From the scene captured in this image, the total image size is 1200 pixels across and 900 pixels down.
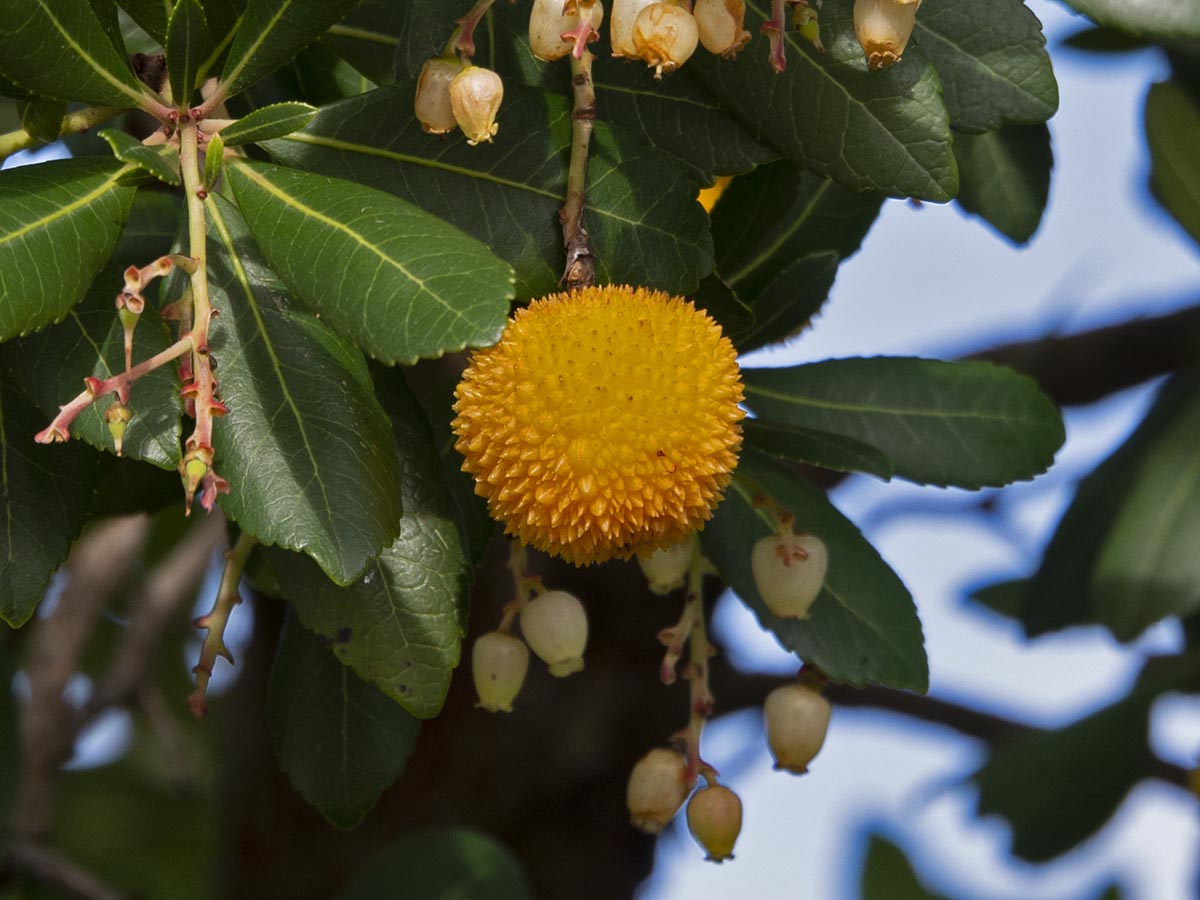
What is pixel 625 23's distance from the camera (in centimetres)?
75

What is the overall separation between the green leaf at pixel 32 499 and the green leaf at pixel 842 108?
0.45 meters

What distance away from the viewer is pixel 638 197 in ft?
Answer: 2.62

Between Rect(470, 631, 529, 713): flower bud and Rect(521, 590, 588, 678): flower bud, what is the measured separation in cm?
3

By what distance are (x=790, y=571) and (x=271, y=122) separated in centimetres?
44

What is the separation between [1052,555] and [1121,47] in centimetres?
66

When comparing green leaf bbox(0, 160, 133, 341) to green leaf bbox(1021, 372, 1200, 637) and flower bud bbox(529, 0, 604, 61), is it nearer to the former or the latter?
flower bud bbox(529, 0, 604, 61)

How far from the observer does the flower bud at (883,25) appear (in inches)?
29.2

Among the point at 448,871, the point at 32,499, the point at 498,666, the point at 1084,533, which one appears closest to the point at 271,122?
the point at 32,499

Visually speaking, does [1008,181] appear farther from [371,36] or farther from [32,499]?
[32,499]

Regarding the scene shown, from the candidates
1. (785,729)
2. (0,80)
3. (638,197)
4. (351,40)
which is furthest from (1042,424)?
(0,80)

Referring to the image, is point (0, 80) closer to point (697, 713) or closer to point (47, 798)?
point (697, 713)

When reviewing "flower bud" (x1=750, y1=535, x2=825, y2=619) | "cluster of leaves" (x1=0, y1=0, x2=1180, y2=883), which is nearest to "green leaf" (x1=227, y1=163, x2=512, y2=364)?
"cluster of leaves" (x1=0, y1=0, x2=1180, y2=883)

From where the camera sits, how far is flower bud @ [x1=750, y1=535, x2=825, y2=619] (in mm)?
925

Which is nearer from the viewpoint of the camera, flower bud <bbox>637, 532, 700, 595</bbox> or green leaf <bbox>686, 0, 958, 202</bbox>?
green leaf <bbox>686, 0, 958, 202</bbox>
